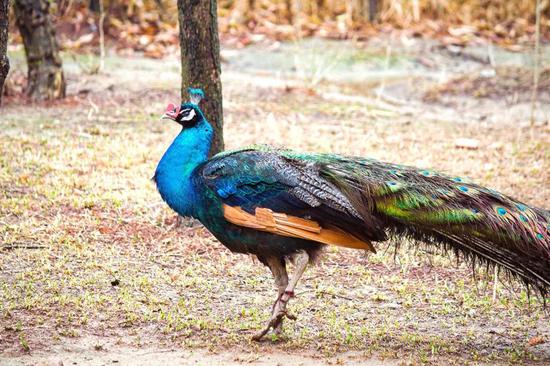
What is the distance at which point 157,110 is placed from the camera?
1105 centimetres

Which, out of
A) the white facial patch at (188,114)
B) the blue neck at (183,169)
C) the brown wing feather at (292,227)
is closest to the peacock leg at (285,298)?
the brown wing feather at (292,227)

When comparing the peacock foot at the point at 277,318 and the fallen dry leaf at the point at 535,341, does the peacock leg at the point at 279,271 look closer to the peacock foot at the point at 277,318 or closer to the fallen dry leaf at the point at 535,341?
the peacock foot at the point at 277,318

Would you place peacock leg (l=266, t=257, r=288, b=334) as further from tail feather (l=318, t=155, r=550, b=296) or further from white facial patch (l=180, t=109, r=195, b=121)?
white facial patch (l=180, t=109, r=195, b=121)

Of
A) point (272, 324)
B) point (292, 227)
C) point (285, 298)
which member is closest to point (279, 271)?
point (285, 298)

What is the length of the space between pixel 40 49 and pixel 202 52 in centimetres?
429

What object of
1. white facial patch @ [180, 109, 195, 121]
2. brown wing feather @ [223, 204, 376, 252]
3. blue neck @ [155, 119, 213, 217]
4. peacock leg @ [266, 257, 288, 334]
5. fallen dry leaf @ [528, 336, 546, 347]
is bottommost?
fallen dry leaf @ [528, 336, 546, 347]

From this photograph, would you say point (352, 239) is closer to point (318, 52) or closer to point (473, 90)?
point (473, 90)

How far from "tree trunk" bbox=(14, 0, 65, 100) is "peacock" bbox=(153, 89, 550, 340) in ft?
19.3

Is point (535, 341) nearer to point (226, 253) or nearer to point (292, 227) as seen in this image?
point (292, 227)

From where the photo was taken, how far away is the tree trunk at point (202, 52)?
6957 mm

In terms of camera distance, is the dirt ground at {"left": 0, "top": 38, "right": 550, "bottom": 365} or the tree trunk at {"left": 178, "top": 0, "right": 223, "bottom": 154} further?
the tree trunk at {"left": 178, "top": 0, "right": 223, "bottom": 154}

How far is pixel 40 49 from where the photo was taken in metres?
10.6

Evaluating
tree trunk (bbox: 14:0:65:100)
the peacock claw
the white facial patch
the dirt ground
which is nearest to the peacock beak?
the white facial patch

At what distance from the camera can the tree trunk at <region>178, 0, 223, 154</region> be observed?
6.96 meters
